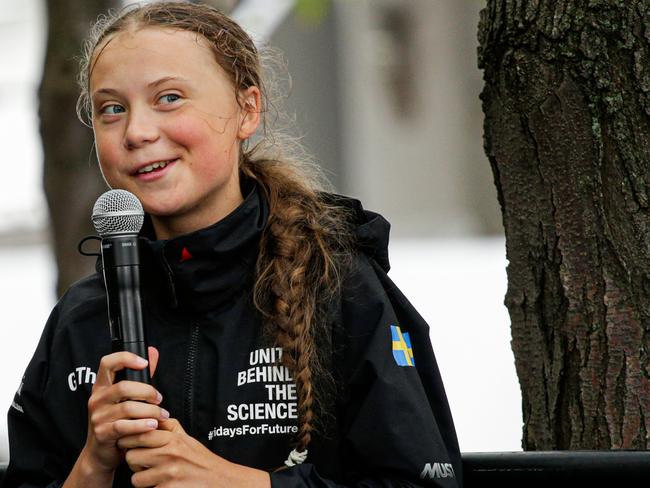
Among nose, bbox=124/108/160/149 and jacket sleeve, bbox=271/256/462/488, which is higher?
nose, bbox=124/108/160/149

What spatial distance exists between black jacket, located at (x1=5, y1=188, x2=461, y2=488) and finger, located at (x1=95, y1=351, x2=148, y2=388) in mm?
353

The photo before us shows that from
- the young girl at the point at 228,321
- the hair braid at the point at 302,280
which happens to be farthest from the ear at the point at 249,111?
the hair braid at the point at 302,280

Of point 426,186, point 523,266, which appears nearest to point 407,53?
point 426,186

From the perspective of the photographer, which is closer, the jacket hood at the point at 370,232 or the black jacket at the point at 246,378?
the black jacket at the point at 246,378

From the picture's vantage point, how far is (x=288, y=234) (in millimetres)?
2834

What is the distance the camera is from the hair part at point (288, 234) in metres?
2.68

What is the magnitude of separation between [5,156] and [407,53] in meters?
7.26

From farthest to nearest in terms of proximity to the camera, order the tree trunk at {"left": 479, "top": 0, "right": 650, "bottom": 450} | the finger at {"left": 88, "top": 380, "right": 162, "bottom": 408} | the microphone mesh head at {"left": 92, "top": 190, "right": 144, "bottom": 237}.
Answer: the tree trunk at {"left": 479, "top": 0, "right": 650, "bottom": 450}, the microphone mesh head at {"left": 92, "top": 190, "right": 144, "bottom": 237}, the finger at {"left": 88, "top": 380, "right": 162, "bottom": 408}

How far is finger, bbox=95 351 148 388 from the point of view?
2.32 m

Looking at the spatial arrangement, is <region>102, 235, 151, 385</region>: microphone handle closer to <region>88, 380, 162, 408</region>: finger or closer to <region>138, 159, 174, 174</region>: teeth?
<region>88, 380, 162, 408</region>: finger

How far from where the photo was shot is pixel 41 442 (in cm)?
281

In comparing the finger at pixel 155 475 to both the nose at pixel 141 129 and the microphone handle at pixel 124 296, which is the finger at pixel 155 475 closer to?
the microphone handle at pixel 124 296

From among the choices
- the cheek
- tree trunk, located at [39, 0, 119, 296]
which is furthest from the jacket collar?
tree trunk, located at [39, 0, 119, 296]

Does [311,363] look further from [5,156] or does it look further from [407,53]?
[5,156]
